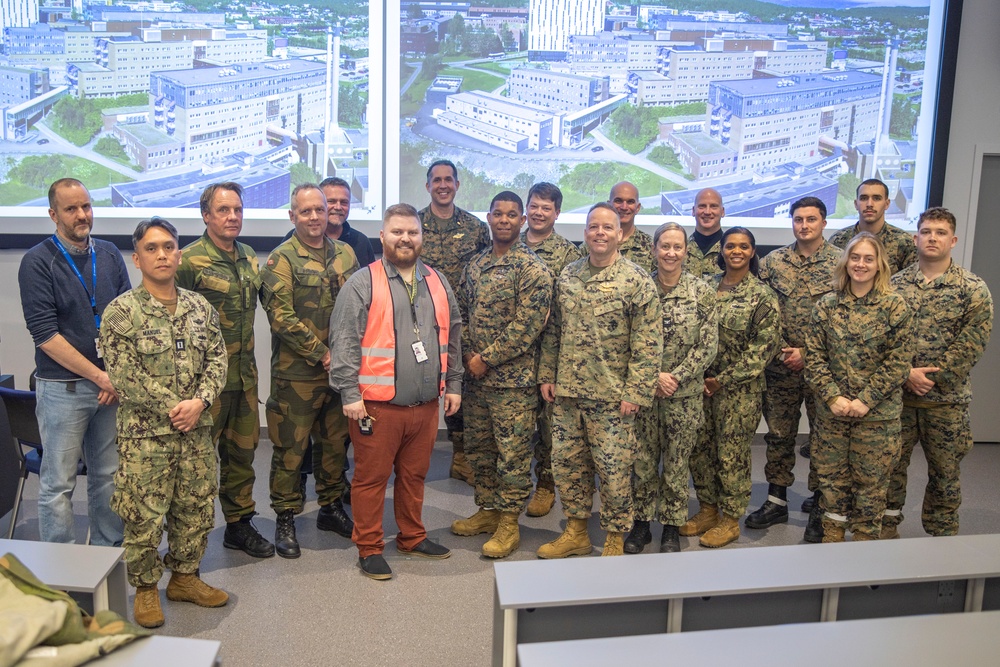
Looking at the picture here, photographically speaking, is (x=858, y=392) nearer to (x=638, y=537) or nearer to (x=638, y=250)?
(x=638, y=537)

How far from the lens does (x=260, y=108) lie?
522 centimetres

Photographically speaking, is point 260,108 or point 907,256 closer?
point 907,256

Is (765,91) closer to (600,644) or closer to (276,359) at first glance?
(276,359)

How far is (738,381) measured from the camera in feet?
12.6

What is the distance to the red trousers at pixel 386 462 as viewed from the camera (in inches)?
138

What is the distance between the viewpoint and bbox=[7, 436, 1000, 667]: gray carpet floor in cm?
306

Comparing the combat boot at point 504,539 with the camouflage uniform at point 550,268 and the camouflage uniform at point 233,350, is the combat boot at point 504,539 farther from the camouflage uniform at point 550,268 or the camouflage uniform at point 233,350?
the camouflage uniform at point 233,350

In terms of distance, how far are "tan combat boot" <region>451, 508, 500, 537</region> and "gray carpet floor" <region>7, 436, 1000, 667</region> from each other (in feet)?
0.12

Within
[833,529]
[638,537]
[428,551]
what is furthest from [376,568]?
[833,529]

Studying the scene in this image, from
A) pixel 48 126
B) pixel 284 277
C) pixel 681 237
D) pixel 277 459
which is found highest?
pixel 48 126

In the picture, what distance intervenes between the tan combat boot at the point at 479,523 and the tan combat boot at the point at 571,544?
341 mm

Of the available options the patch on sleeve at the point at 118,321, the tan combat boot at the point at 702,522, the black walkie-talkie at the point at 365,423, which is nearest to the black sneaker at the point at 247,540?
the black walkie-talkie at the point at 365,423

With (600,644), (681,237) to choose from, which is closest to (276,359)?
(681,237)

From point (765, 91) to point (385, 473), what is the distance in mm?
3580
